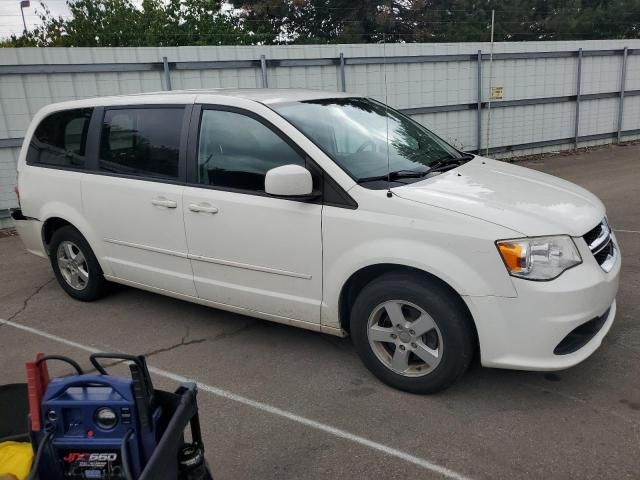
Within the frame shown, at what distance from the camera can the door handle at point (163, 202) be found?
410cm

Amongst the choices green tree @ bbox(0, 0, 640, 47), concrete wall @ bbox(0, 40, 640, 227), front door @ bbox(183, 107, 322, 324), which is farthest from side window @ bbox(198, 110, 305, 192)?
green tree @ bbox(0, 0, 640, 47)

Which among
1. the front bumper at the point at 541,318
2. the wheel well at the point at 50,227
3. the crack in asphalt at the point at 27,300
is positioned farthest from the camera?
the wheel well at the point at 50,227

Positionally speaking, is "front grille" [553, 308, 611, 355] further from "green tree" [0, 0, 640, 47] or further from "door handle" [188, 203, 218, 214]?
"green tree" [0, 0, 640, 47]

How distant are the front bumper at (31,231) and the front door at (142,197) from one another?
2.62 feet

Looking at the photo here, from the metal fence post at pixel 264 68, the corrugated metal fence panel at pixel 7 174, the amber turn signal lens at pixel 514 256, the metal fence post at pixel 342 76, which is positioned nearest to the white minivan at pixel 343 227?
A: the amber turn signal lens at pixel 514 256

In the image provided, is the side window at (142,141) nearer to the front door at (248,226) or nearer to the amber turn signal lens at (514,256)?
the front door at (248,226)

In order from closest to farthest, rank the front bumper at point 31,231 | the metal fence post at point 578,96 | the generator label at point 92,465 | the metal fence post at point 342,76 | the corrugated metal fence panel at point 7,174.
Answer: the generator label at point 92,465 < the front bumper at point 31,231 < the corrugated metal fence panel at point 7,174 < the metal fence post at point 342,76 < the metal fence post at point 578,96

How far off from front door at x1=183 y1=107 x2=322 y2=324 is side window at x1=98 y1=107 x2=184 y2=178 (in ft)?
0.85

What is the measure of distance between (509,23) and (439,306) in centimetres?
2786

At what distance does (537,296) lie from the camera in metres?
2.95

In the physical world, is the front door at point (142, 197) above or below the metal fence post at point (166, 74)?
below

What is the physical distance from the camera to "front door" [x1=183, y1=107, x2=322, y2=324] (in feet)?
11.8

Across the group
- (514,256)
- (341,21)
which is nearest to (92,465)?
(514,256)

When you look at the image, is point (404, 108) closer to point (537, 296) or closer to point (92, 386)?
point (537, 296)
